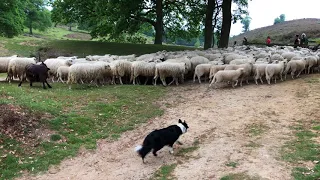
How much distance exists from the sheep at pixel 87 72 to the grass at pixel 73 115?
1.68 ft

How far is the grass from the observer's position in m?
7.83

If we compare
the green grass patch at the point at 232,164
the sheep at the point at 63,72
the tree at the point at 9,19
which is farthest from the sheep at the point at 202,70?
the tree at the point at 9,19

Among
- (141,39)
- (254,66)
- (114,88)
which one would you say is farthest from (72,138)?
(141,39)

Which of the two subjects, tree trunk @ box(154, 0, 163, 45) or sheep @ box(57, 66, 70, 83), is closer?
sheep @ box(57, 66, 70, 83)

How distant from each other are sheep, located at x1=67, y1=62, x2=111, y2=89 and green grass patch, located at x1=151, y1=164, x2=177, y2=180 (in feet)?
30.0

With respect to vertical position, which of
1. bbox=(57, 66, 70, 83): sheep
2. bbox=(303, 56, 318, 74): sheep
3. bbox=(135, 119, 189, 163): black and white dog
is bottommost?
bbox=(135, 119, 189, 163): black and white dog

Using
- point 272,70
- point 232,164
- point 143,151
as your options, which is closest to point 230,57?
point 272,70

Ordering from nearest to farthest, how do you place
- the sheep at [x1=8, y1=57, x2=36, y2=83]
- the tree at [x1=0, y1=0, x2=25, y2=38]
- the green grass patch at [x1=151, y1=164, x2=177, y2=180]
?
the green grass patch at [x1=151, y1=164, x2=177, y2=180] → the sheep at [x1=8, y1=57, x2=36, y2=83] → the tree at [x1=0, y1=0, x2=25, y2=38]

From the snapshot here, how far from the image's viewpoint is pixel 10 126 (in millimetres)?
8711

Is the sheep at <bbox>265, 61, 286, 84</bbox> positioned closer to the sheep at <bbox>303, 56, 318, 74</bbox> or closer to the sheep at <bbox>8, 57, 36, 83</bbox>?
the sheep at <bbox>303, 56, 318, 74</bbox>

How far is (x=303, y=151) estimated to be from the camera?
25.0 ft

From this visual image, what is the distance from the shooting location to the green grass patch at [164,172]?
6.87 meters

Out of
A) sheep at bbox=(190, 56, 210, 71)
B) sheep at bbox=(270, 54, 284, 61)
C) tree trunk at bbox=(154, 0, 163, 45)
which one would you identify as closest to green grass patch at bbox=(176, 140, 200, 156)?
sheep at bbox=(190, 56, 210, 71)

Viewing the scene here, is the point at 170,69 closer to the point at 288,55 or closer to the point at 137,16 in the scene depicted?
the point at 288,55
